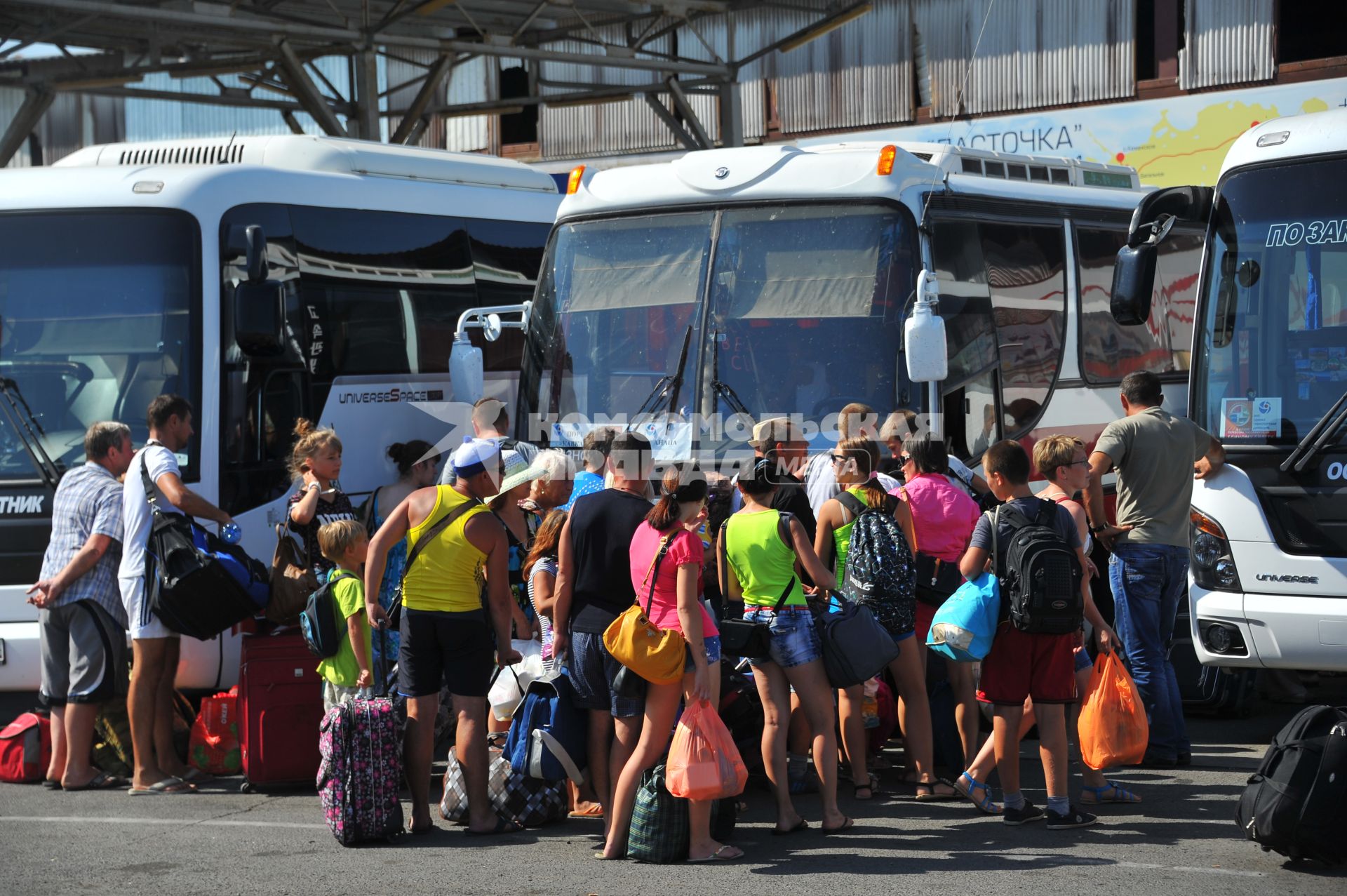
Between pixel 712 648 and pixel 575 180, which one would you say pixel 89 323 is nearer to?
pixel 575 180

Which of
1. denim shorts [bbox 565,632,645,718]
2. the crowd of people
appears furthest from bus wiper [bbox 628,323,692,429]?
denim shorts [bbox 565,632,645,718]

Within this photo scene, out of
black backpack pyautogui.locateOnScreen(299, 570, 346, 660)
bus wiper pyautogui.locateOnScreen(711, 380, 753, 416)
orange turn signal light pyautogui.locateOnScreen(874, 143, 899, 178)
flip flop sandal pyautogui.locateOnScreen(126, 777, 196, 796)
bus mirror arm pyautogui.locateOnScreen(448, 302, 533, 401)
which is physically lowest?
flip flop sandal pyautogui.locateOnScreen(126, 777, 196, 796)

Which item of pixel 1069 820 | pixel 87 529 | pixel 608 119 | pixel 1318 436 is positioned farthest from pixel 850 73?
pixel 1069 820

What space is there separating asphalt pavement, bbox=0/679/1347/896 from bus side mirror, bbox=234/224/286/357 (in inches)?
105

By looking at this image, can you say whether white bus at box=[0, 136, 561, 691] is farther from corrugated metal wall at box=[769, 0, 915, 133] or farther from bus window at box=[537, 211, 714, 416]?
corrugated metal wall at box=[769, 0, 915, 133]

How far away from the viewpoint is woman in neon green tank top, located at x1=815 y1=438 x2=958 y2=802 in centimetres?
727

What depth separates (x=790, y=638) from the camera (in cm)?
670

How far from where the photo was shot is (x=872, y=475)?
24.1 feet

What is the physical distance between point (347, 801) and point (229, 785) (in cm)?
171

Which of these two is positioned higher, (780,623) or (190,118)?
(190,118)

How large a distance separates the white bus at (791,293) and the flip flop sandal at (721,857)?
2825 mm

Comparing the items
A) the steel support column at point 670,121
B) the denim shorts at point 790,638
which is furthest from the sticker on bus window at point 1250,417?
the steel support column at point 670,121

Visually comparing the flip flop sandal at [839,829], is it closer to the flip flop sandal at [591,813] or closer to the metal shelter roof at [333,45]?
the flip flop sandal at [591,813]

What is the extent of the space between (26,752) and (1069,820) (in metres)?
5.37
